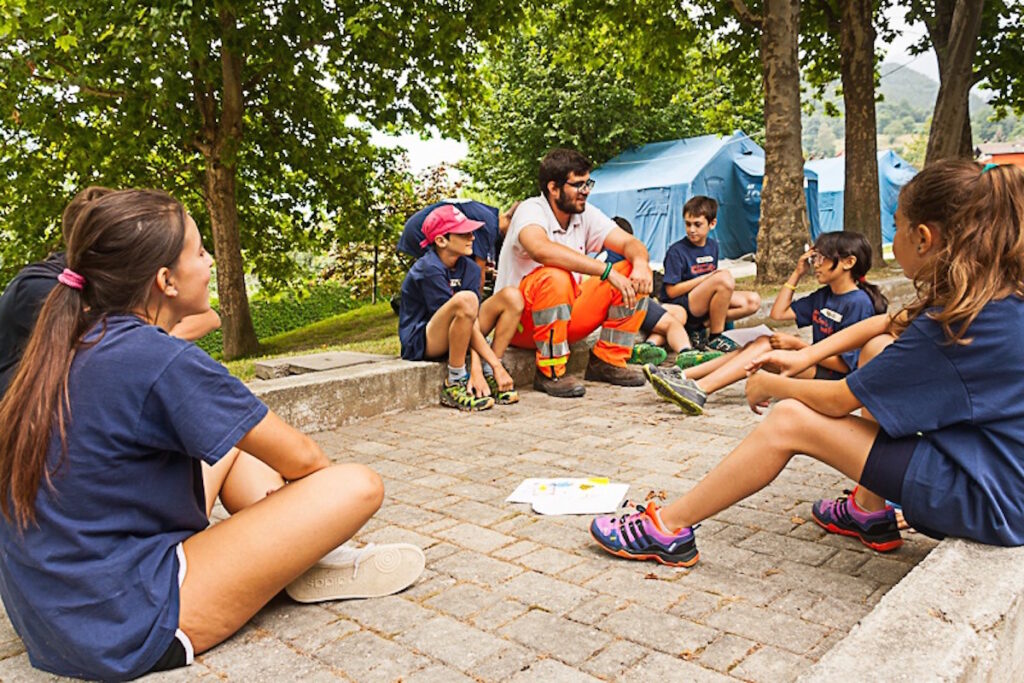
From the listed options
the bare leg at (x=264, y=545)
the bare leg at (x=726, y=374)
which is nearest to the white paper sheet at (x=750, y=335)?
the bare leg at (x=726, y=374)

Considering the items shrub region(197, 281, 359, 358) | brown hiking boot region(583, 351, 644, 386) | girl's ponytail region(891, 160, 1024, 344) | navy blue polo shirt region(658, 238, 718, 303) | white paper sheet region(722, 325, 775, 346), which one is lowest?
shrub region(197, 281, 359, 358)

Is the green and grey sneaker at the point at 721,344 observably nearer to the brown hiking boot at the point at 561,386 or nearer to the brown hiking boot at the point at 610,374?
the brown hiking boot at the point at 610,374

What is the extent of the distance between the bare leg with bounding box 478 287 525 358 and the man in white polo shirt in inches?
5.0

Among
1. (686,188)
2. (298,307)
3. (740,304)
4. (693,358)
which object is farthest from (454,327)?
(686,188)

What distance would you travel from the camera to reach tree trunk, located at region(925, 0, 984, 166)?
44.0ft

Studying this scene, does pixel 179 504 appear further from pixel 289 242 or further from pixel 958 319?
pixel 289 242

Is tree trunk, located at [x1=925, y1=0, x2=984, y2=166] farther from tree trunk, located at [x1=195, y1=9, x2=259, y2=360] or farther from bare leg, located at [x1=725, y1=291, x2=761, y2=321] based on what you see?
tree trunk, located at [x1=195, y1=9, x2=259, y2=360]

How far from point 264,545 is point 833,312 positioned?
4042mm

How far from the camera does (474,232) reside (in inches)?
248

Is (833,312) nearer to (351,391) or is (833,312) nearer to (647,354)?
(647,354)

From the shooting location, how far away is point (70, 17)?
11453 mm

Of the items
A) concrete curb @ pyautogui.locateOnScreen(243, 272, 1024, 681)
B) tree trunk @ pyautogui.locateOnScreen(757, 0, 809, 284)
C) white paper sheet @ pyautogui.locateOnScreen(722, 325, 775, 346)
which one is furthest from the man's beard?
tree trunk @ pyautogui.locateOnScreen(757, 0, 809, 284)

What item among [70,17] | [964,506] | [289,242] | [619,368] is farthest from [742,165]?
[964,506]

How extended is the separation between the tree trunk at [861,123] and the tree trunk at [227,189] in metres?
9.61
